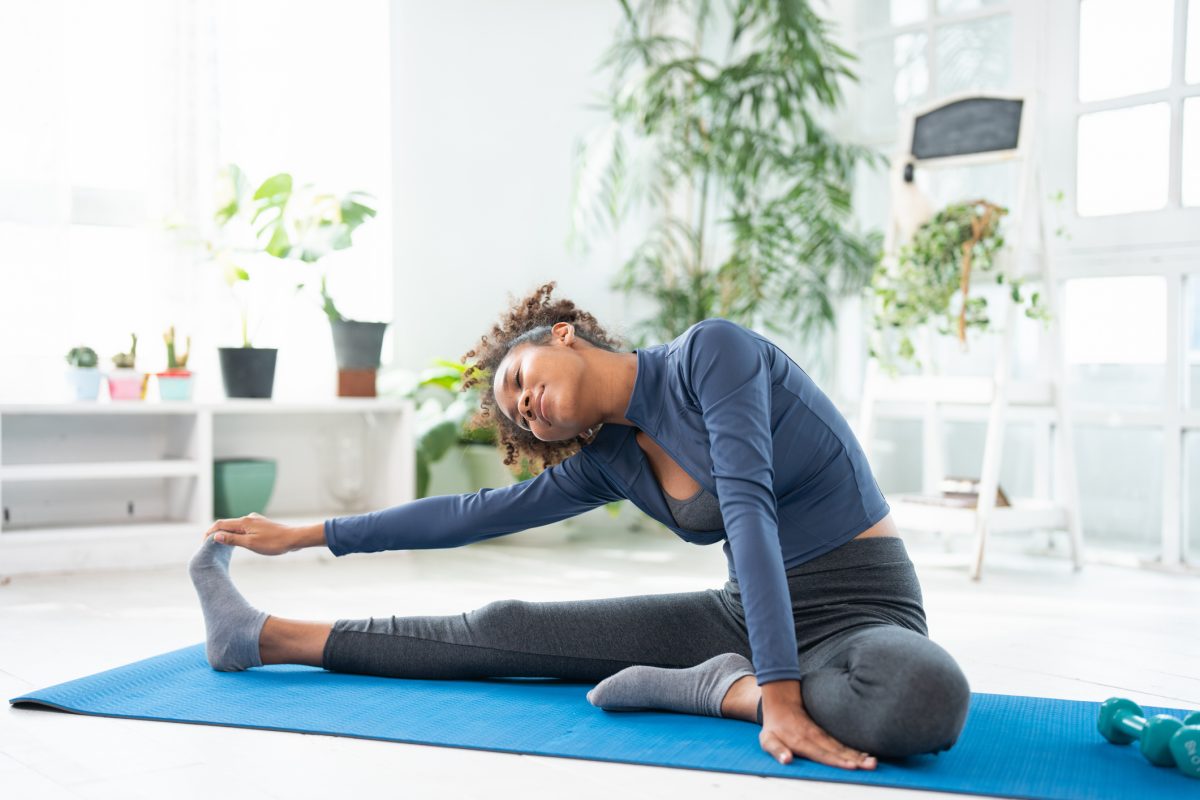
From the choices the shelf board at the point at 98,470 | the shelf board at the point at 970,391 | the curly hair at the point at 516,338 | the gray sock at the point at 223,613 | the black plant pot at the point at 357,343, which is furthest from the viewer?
the black plant pot at the point at 357,343

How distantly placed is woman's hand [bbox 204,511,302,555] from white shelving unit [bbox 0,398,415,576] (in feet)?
5.60

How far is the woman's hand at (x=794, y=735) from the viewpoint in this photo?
1604mm

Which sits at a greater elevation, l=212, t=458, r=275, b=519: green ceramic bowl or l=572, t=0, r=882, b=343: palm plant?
l=572, t=0, r=882, b=343: palm plant

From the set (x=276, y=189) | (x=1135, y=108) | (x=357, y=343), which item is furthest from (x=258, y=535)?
(x=1135, y=108)

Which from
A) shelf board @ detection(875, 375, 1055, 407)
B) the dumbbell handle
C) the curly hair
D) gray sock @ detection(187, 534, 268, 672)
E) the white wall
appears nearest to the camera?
the dumbbell handle

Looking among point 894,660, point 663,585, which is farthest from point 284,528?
point 663,585

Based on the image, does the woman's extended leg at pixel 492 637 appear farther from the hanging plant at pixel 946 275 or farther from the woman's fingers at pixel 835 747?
the hanging plant at pixel 946 275

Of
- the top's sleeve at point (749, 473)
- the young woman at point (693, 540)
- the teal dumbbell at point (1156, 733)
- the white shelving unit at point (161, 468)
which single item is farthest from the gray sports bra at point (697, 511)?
the white shelving unit at point (161, 468)

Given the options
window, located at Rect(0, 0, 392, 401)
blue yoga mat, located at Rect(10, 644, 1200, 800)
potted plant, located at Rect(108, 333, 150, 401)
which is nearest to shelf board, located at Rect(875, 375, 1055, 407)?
blue yoga mat, located at Rect(10, 644, 1200, 800)

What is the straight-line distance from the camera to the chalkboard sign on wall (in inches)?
143

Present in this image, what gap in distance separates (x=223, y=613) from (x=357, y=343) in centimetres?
199

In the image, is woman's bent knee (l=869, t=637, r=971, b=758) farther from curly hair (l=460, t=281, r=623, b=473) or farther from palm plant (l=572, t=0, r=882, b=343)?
palm plant (l=572, t=0, r=882, b=343)

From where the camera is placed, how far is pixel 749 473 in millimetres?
1669

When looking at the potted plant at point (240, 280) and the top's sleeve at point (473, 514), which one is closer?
the top's sleeve at point (473, 514)
